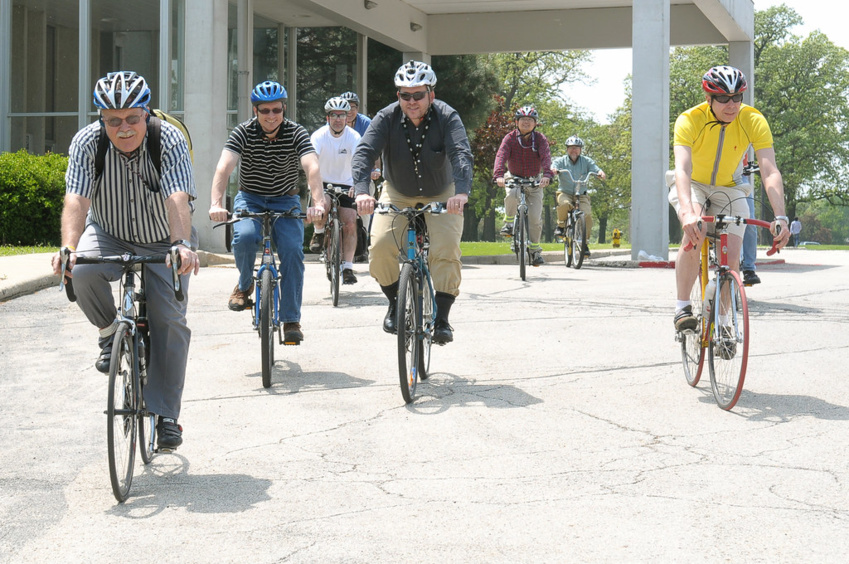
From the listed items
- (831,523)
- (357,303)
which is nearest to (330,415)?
(831,523)

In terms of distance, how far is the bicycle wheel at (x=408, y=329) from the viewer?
279 inches

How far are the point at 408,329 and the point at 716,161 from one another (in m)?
2.28

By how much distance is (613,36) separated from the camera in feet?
98.1

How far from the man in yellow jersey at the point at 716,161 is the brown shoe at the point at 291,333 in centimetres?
262

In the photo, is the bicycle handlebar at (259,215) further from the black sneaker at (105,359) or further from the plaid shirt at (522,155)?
the plaid shirt at (522,155)

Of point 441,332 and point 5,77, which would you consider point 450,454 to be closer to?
point 441,332

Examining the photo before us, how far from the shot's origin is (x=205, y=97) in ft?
61.8

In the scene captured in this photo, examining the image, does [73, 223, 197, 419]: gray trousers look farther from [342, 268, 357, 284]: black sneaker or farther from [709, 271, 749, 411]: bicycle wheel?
[342, 268, 357, 284]: black sneaker

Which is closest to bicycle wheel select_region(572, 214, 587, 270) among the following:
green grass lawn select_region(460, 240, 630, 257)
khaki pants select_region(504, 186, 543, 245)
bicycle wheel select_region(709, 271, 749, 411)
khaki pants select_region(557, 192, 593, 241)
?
khaki pants select_region(557, 192, 593, 241)

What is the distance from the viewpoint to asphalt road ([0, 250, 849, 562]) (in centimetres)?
449

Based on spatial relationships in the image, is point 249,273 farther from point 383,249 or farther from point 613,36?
point 613,36

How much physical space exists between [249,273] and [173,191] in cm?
317

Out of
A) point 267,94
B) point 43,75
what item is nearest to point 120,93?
point 267,94

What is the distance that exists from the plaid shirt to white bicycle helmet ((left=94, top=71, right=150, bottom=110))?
34.8ft
